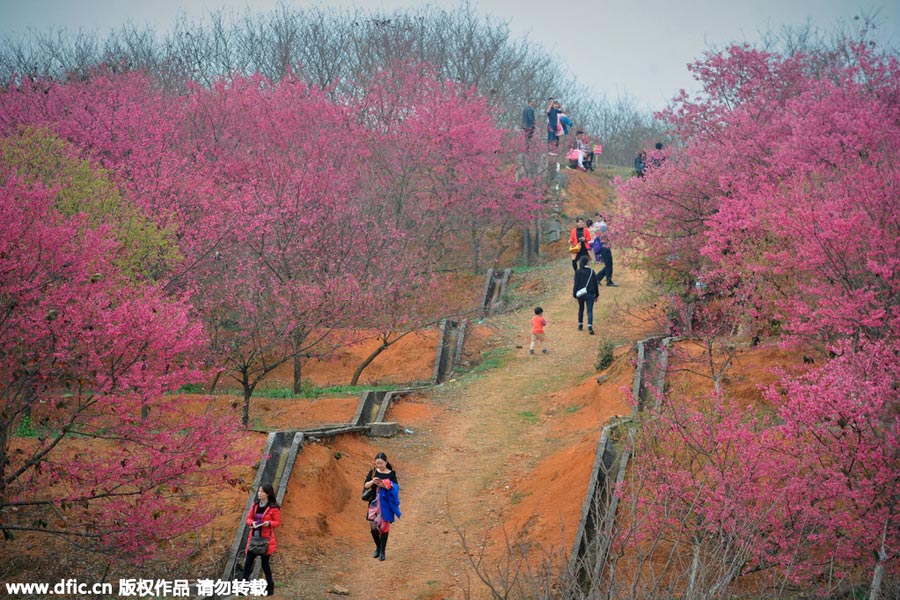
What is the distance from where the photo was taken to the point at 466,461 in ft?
52.7

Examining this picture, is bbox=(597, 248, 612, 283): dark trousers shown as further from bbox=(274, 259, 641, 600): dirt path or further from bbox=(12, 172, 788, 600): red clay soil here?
bbox=(12, 172, 788, 600): red clay soil

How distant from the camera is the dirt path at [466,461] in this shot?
11.8 meters

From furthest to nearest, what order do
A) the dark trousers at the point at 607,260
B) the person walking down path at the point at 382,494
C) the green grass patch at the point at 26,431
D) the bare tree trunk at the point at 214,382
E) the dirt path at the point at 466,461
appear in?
the dark trousers at the point at 607,260
the bare tree trunk at the point at 214,382
the green grass patch at the point at 26,431
the dirt path at the point at 466,461
the person walking down path at the point at 382,494

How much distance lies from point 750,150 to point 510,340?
742 centimetres

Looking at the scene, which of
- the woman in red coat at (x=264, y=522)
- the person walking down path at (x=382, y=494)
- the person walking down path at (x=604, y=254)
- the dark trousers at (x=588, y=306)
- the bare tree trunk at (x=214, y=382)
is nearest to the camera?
the woman in red coat at (x=264, y=522)

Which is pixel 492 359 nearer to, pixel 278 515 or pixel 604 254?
pixel 604 254

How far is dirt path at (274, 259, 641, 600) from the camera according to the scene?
11766 mm

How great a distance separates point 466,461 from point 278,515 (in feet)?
19.2

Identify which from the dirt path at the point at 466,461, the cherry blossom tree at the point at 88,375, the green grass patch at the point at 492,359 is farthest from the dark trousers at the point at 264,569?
the green grass patch at the point at 492,359

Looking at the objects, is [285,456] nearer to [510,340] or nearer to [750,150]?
[510,340]

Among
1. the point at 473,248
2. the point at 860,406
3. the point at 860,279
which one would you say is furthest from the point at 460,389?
the point at 473,248

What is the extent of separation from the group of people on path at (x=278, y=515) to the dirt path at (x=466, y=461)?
541mm

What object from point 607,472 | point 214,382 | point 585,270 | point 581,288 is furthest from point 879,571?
point 214,382

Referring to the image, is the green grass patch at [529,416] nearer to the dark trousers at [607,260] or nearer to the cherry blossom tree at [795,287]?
the cherry blossom tree at [795,287]
